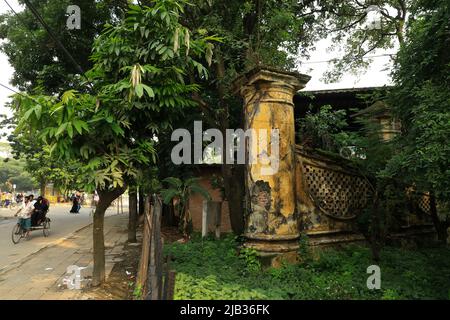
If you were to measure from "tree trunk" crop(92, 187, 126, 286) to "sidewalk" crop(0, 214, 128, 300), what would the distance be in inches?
16.5

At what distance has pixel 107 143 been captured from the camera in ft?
19.5

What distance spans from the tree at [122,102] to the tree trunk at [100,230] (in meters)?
0.14

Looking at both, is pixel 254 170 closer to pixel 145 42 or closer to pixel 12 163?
pixel 145 42

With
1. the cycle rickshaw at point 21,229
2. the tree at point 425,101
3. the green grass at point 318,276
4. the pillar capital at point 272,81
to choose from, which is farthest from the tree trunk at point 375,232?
the cycle rickshaw at point 21,229

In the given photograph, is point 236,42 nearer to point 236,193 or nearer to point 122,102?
Result: point 236,193

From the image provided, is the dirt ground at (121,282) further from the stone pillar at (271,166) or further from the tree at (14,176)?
the tree at (14,176)

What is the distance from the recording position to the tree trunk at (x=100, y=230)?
6.31 meters

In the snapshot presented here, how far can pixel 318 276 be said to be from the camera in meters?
5.97

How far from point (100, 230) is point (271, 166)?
3.40 m

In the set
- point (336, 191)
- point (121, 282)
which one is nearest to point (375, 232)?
point (336, 191)

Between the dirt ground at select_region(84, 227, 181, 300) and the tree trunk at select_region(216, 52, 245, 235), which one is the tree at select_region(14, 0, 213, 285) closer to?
the dirt ground at select_region(84, 227, 181, 300)

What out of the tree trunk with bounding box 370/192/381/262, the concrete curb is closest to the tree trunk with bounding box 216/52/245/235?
the tree trunk with bounding box 370/192/381/262

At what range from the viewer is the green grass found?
5.20 meters
